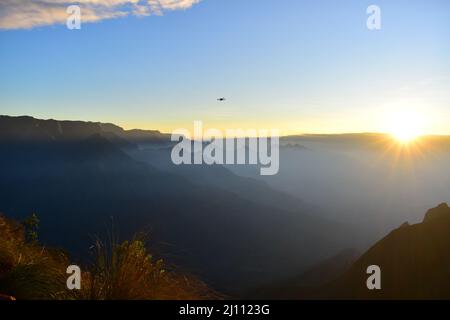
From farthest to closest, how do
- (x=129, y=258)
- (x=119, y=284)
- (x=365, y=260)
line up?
(x=365, y=260), (x=129, y=258), (x=119, y=284)

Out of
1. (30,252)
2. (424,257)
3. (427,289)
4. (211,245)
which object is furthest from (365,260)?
(211,245)

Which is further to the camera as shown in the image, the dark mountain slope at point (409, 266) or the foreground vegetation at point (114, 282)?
the dark mountain slope at point (409, 266)

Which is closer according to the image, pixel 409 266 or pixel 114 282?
pixel 114 282

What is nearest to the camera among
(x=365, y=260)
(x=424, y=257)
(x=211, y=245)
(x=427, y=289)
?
(x=427, y=289)

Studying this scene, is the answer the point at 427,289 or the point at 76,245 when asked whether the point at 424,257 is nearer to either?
the point at 427,289

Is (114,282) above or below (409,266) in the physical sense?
below

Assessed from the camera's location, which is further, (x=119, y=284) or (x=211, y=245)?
(x=211, y=245)

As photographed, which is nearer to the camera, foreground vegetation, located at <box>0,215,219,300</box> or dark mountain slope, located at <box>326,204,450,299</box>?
foreground vegetation, located at <box>0,215,219,300</box>
